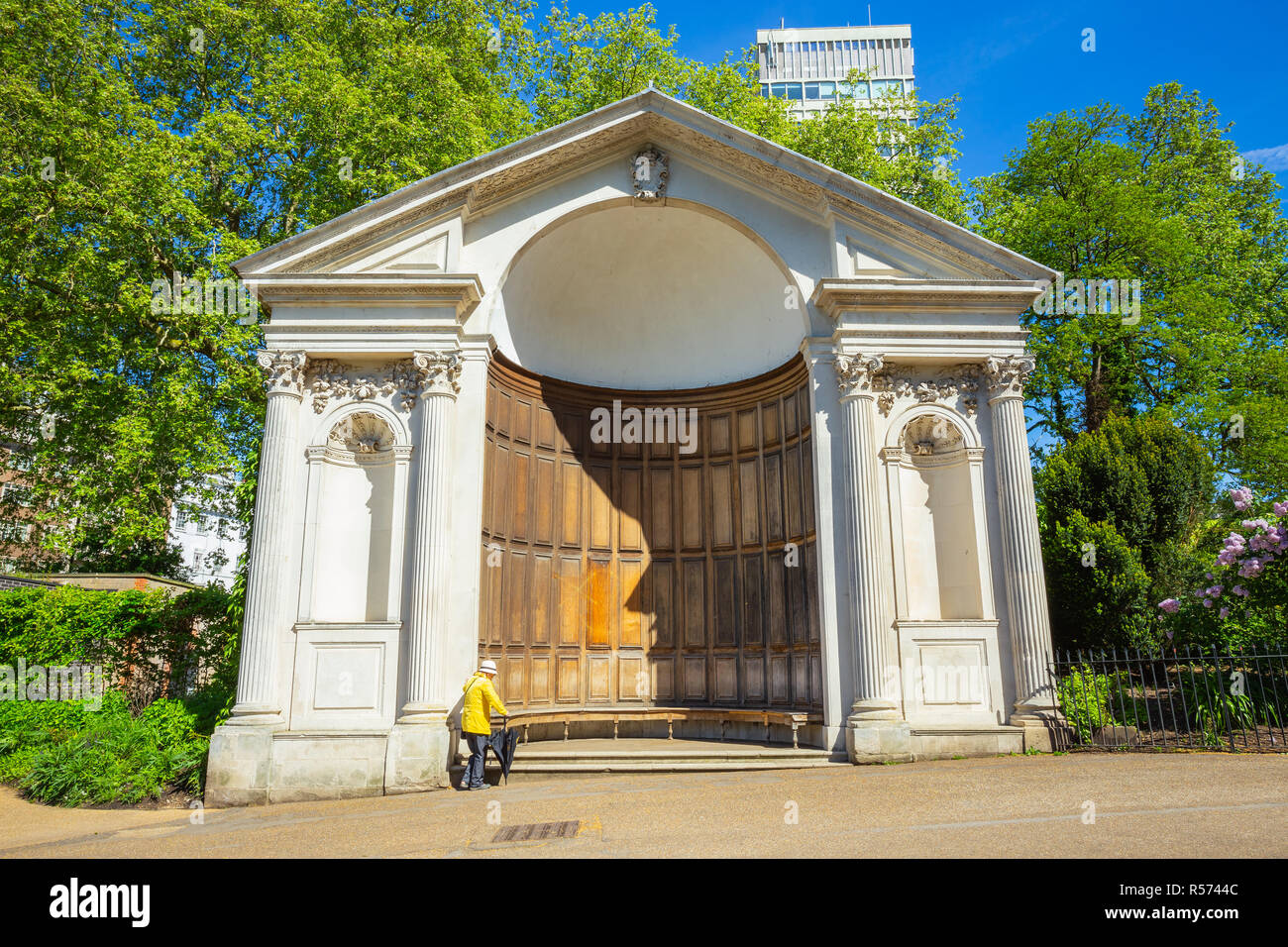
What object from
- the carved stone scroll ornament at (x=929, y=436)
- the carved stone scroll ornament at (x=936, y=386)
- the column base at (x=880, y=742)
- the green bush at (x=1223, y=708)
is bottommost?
the column base at (x=880, y=742)

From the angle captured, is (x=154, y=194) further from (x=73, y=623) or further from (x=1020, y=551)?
(x=1020, y=551)

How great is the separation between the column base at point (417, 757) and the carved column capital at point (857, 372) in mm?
7813

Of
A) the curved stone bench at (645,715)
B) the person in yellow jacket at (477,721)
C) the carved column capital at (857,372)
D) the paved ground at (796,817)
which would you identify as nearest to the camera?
the paved ground at (796,817)

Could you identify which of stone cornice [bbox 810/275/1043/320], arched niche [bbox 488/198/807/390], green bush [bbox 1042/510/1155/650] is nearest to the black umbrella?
arched niche [bbox 488/198/807/390]

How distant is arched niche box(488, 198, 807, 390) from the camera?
15.0 meters

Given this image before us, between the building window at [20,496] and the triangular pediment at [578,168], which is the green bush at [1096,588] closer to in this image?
the triangular pediment at [578,168]

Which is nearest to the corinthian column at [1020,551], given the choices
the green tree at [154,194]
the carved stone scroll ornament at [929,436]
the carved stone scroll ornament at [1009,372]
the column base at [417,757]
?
the carved stone scroll ornament at [1009,372]

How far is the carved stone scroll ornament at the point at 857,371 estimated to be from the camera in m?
12.9

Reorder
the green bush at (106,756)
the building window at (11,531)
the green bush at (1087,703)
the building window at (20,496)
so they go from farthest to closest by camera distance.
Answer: the building window at (11,531), the building window at (20,496), the green bush at (1087,703), the green bush at (106,756)

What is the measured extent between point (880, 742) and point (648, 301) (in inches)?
377

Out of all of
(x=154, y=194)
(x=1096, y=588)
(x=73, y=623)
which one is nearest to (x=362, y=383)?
(x=73, y=623)

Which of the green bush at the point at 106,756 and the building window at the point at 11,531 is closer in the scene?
the green bush at the point at 106,756

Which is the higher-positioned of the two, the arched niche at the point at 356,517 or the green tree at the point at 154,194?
the green tree at the point at 154,194

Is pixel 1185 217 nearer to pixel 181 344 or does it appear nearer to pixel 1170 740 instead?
pixel 1170 740
